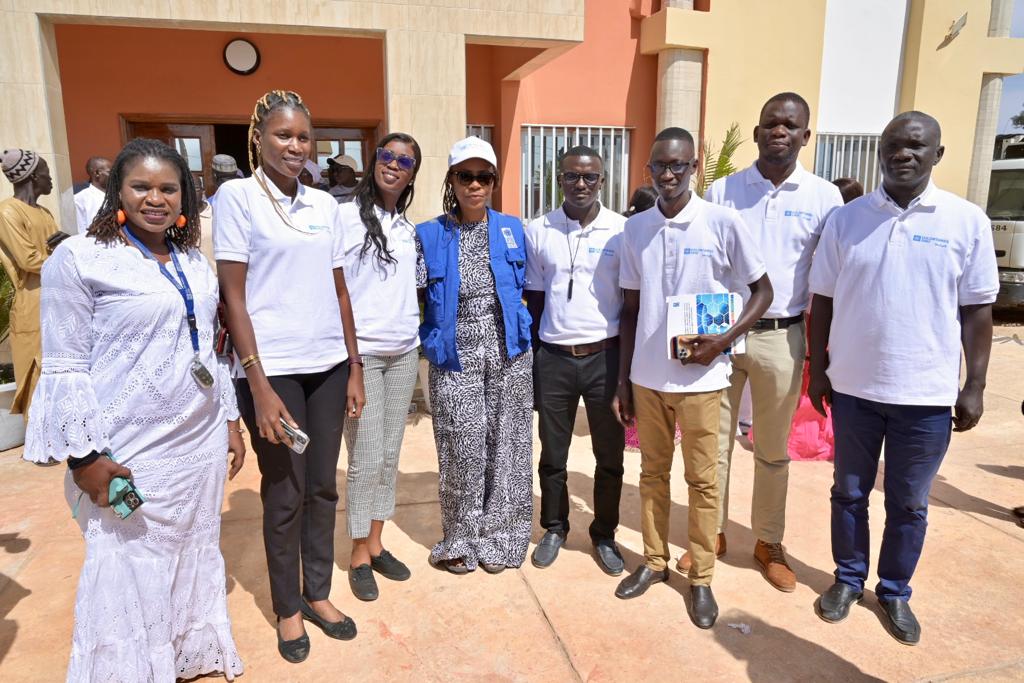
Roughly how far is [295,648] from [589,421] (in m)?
1.60

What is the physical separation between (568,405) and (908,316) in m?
1.49

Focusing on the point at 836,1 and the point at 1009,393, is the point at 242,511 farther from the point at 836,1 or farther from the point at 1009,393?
the point at 836,1

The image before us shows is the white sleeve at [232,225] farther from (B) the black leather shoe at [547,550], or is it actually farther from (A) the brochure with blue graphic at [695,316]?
(B) the black leather shoe at [547,550]

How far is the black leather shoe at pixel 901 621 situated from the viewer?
2809 millimetres

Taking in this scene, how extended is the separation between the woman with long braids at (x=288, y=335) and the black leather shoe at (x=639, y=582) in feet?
3.93

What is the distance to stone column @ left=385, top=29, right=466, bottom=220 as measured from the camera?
20.4 ft

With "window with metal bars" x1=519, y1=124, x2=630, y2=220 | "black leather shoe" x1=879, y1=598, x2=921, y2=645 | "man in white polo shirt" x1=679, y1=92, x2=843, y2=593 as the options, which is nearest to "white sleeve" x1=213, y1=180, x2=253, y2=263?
"man in white polo shirt" x1=679, y1=92, x2=843, y2=593

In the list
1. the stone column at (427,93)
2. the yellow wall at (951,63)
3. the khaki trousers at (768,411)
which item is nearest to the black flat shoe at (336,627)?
the khaki trousers at (768,411)

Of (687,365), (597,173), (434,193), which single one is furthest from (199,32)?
(687,365)

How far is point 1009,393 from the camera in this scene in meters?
6.62

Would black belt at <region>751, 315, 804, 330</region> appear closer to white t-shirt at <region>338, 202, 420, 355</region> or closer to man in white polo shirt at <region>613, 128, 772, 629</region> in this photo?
man in white polo shirt at <region>613, 128, 772, 629</region>

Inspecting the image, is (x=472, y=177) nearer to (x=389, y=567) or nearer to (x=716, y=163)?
(x=389, y=567)

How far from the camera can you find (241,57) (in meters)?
8.25

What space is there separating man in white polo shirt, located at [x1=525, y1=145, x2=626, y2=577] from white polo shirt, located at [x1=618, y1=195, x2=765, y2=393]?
304 mm
